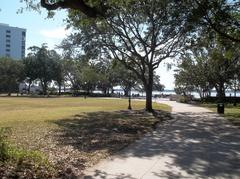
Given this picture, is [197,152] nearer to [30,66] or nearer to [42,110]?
[42,110]

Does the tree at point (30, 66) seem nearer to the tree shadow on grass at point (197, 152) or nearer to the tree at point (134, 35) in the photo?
the tree at point (134, 35)

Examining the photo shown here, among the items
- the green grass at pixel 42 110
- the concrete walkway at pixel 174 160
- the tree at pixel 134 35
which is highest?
the tree at pixel 134 35

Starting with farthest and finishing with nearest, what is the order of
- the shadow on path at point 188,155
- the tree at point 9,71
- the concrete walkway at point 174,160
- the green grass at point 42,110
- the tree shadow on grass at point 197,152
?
the tree at point 9,71 → the green grass at point 42,110 → the tree shadow on grass at point 197,152 → the shadow on path at point 188,155 → the concrete walkway at point 174,160

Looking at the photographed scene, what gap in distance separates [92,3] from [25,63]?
3871 inches

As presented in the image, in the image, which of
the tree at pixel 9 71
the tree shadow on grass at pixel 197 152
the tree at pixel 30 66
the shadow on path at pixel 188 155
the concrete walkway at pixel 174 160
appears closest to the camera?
the concrete walkway at pixel 174 160

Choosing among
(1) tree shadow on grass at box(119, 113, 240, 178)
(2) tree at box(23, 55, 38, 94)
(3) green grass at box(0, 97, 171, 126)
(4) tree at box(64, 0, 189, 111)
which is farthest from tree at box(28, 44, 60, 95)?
(1) tree shadow on grass at box(119, 113, 240, 178)

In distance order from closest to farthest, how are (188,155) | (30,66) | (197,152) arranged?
(188,155)
(197,152)
(30,66)

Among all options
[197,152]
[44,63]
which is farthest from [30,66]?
[197,152]

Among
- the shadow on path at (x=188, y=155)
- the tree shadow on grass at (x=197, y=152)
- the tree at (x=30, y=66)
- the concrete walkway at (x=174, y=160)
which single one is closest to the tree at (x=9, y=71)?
the tree at (x=30, y=66)

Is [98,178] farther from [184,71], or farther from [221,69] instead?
[184,71]

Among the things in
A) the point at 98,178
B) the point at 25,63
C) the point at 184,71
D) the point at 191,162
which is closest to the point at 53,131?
the point at 191,162

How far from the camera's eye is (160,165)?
10.4 m

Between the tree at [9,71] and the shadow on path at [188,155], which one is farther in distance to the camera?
the tree at [9,71]

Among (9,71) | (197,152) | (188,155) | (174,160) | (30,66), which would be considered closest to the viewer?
(174,160)
